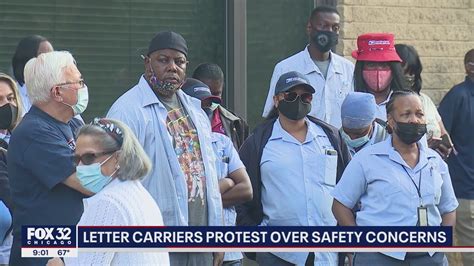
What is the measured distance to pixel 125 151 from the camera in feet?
18.0

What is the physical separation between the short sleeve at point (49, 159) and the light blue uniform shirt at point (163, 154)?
59 centimetres

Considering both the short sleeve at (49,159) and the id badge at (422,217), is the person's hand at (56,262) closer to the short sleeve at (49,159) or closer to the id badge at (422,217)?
the short sleeve at (49,159)

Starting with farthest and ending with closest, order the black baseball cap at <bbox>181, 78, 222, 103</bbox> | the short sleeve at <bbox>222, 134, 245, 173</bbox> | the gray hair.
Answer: the black baseball cap at <bbox>181, 78, 222, 103</bbox>
the short sleeve at <bbox>222, 134, 245, 173</bbox>
the gray hair

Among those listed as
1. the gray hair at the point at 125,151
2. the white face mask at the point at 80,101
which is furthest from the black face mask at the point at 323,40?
the gray hair at the point at 125,151

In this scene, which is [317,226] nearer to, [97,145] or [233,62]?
[97,145]

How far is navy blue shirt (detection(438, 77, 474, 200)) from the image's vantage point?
10758mm

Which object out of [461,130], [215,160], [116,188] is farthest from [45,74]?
[461,130]

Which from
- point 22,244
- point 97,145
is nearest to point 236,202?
point 22,244

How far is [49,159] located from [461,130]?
17.2 feet

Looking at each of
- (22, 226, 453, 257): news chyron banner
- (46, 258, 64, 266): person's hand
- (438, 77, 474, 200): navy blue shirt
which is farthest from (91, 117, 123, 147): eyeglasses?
(438, 77, 474, 200): navy blue shirt

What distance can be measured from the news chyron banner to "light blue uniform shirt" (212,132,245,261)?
31 centimetres

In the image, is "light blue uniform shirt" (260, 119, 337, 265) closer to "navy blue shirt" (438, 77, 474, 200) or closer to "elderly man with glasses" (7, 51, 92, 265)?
"elderly man with glasses" (7, 51, 92, 265)

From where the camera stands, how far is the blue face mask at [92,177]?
5680mm

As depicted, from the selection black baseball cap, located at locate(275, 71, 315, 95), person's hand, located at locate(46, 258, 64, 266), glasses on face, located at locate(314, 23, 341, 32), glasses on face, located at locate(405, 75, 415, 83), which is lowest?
person's hand, located at locate(46, 258, 64, 266)
